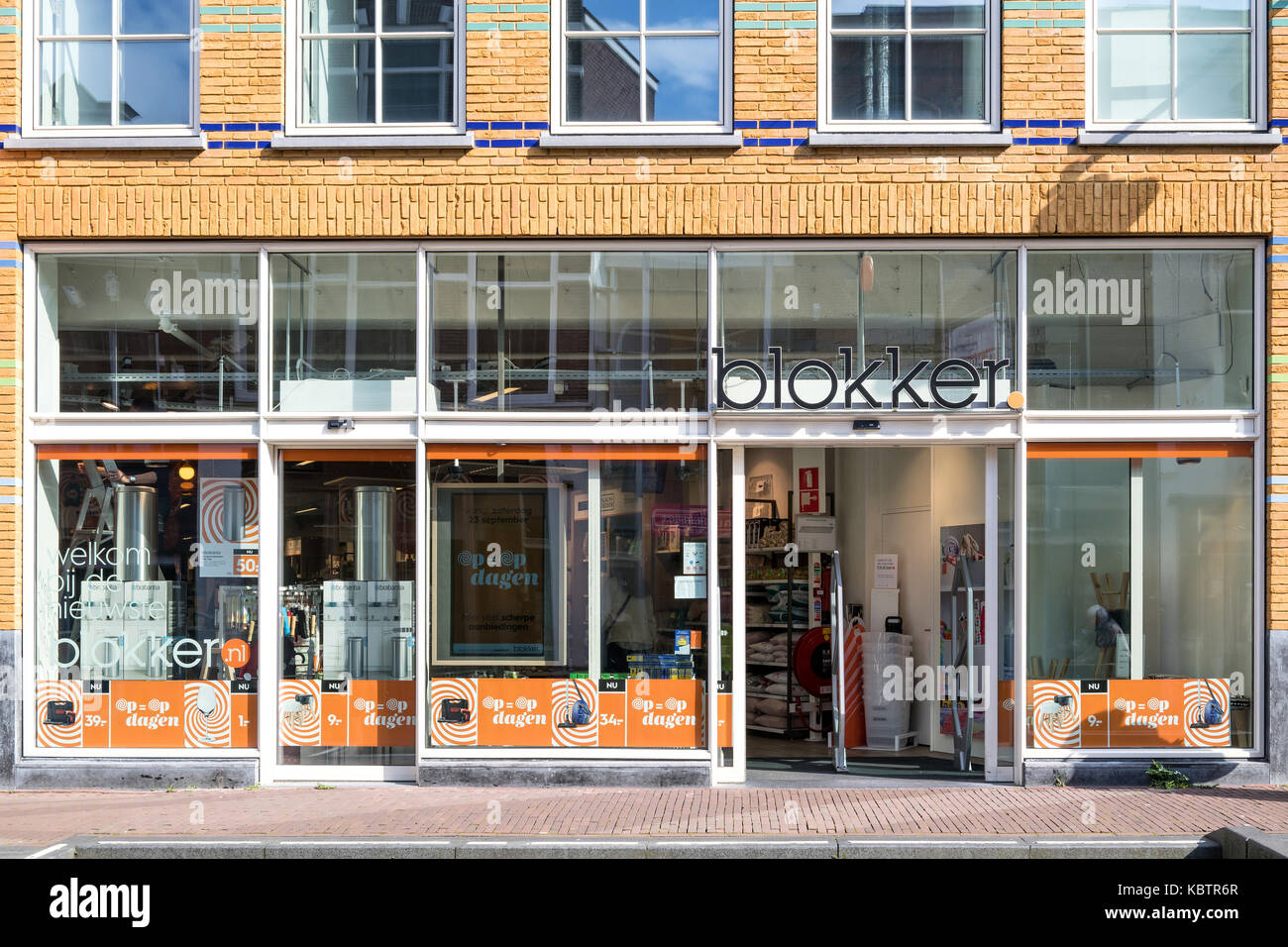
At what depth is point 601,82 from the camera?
10039 mm

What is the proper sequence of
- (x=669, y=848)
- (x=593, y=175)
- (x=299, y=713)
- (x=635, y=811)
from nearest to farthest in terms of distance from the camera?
(x=669, y=848), (x=635, y=811), (x=593, y=175), (x=299, y=713)

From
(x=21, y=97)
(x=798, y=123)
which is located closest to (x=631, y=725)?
(x=798, y=123)

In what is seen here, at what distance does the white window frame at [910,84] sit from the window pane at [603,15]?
151cm

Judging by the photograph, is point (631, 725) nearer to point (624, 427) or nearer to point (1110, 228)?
point (624, 427)

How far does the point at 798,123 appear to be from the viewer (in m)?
9.83

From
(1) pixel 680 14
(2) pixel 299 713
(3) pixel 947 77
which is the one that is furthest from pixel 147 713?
(3) pixel 947 77

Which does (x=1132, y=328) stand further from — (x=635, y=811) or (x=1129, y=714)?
(x=635, y=811)

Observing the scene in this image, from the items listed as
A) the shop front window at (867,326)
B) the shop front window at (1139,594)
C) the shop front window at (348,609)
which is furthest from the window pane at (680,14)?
the shop front window at (1139,594)

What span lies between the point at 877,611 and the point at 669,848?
5.14 metres

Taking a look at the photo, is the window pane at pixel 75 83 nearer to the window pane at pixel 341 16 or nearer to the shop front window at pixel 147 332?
the shop front window at pixel 147 332

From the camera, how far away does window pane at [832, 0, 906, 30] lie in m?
10.0

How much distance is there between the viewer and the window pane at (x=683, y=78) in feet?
32.8

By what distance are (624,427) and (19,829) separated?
5.14m

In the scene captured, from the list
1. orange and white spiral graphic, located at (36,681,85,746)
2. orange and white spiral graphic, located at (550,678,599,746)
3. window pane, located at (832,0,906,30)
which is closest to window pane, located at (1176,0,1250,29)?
window pane, located at (832,0,906,30)
